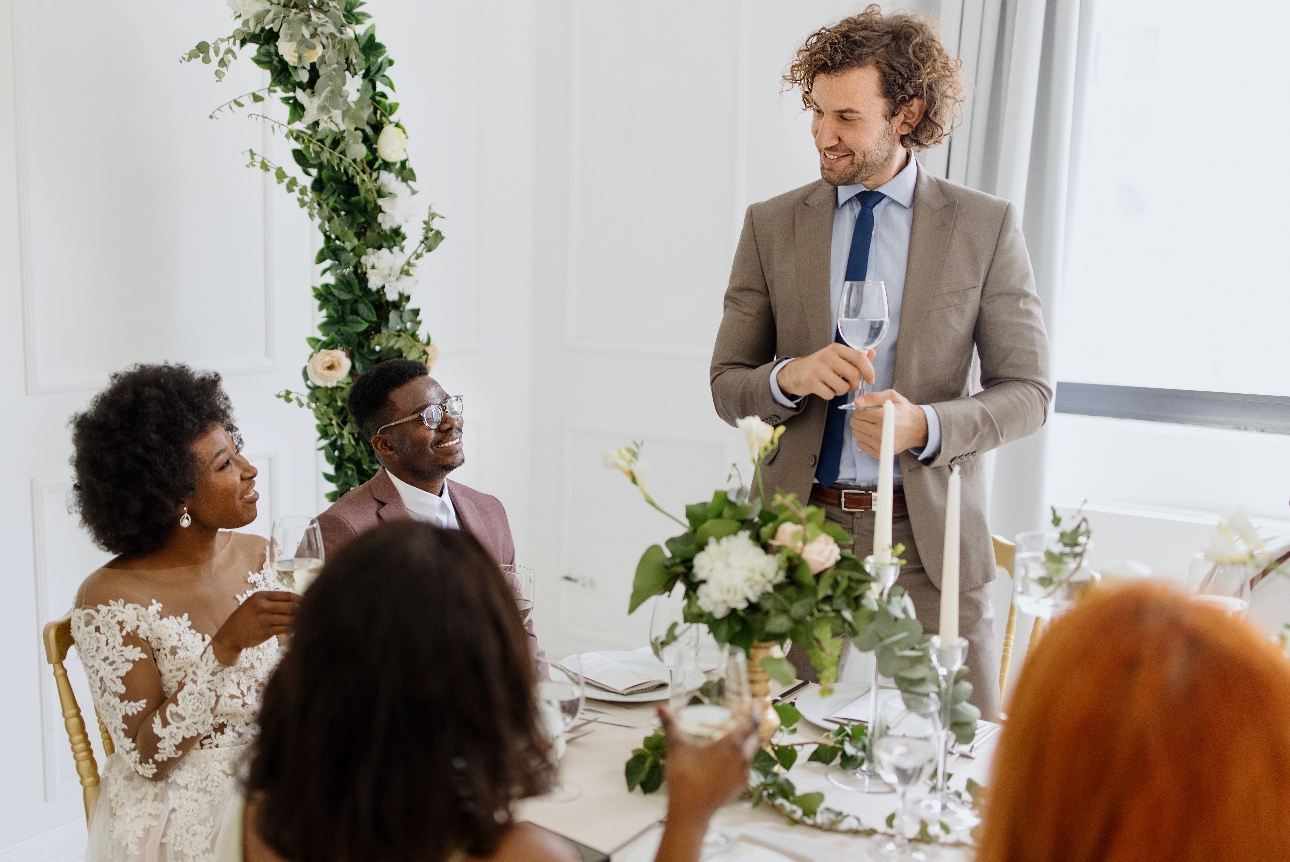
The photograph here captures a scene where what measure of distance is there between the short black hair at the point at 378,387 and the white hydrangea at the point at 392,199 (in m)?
0.58

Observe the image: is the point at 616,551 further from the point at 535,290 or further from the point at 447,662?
the point at 447,662

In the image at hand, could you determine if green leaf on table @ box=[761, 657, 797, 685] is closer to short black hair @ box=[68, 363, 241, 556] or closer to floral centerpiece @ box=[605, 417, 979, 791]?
floral centerpiece @ box=[605, 417, 979, 791]

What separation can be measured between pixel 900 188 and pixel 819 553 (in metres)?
1.25

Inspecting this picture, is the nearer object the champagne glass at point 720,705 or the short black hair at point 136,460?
the champagne glass at point 720,705

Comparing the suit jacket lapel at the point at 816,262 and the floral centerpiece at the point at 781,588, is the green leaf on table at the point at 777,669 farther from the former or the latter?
the suit jacket lapel at the point at 816,262

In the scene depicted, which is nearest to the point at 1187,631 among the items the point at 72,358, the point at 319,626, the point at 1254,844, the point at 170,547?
the point at 1254,844

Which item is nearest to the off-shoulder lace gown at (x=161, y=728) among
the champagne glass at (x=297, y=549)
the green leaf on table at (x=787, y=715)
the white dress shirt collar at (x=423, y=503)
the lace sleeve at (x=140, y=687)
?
the lace sleeve at (x=140, y=687)

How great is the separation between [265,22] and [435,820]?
7.28 ft

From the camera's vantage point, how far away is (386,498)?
2367mm

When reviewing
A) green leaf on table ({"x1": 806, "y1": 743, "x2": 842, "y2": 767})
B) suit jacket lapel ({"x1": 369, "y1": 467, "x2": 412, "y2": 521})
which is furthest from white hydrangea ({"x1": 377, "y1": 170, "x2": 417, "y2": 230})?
green leaf on table ({"x1": 806, "y1": 743, "x2": 842, "y2": 767})

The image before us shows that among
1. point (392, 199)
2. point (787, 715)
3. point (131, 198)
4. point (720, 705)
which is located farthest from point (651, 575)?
point (131, 198)

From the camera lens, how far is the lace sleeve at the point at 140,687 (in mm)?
1759

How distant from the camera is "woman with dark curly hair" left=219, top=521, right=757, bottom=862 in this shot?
1.01 m

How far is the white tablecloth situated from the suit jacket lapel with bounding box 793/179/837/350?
987 mm
